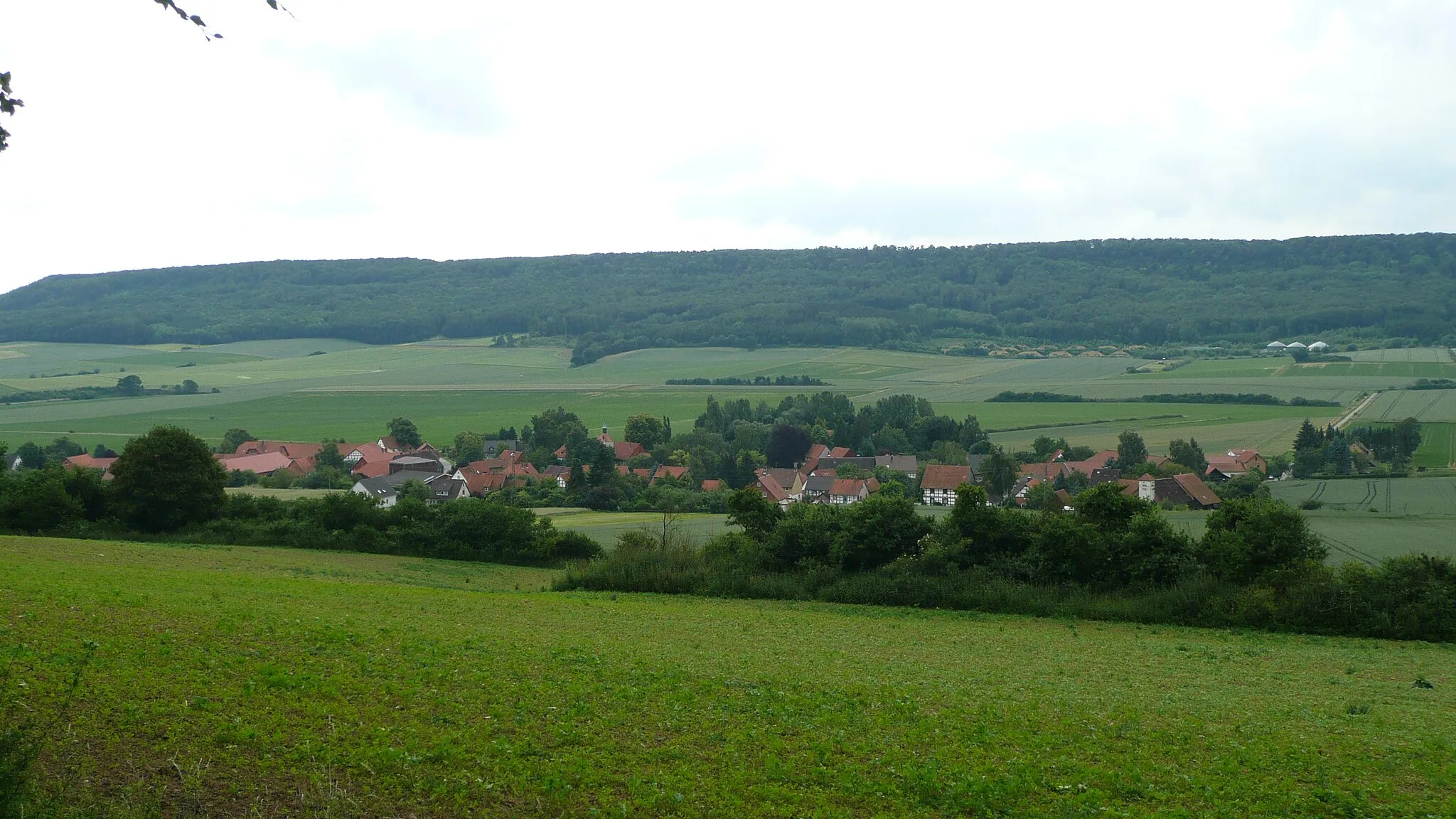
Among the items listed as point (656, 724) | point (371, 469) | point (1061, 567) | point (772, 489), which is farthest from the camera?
point (371, 469)

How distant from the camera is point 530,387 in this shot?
133 meters

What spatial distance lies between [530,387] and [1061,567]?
354ft

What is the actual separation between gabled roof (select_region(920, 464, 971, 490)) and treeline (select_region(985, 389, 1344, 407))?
39.1m

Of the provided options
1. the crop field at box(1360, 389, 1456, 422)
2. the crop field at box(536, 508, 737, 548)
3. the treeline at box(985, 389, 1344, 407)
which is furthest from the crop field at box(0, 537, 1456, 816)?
the treeline at box(985, 389, 1344, 407)

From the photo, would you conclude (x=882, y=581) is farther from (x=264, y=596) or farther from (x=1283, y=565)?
(x=264, y=596)

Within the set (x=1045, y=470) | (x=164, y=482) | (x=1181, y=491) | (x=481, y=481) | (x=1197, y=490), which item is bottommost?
(x=481, y=481)

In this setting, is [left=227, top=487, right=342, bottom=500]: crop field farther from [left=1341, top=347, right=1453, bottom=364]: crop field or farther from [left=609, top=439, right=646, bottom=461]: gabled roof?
[left=1341, top=347, right=1453, bottom=364]: crop field

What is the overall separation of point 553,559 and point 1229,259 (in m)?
178

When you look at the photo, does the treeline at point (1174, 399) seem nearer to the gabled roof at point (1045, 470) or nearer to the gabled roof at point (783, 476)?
the gabled roof at point (1045, 470)

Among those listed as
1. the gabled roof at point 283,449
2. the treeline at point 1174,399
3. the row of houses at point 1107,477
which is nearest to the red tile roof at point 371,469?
the gabled roof at point 283,449

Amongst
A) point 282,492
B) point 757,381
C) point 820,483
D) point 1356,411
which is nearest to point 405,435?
point 282,492

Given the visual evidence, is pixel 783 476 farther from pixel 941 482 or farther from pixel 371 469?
pixel 371 469

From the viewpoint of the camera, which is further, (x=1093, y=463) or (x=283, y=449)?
(x=283, y=449)

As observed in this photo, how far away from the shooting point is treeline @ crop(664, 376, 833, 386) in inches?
5039
